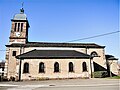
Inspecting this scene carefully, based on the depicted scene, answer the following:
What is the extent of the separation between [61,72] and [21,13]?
1937 centimetres

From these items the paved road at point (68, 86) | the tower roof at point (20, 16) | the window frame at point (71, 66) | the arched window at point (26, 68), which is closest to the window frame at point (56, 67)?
the window frame at point (71, 66)

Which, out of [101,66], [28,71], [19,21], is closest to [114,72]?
[101,66]

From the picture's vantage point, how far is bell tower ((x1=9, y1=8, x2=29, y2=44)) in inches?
1474

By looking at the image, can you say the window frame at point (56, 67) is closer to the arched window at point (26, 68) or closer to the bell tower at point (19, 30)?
the arched window at point (26, 68)

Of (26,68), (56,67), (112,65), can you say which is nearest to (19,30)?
(26,68)

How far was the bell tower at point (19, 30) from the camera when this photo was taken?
1474 inches

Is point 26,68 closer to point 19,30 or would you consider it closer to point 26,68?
point 26,68

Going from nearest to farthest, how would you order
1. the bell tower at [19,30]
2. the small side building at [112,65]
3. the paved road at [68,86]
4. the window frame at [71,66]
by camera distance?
the paved road at [68,86] < the window frame at [71,66] < the bell tower at [19,30] < the small side building at [112,65]

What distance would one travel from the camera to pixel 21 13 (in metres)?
40.1

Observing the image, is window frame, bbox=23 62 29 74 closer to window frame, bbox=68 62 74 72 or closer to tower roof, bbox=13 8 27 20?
window frame, bbox=68 62 74 72

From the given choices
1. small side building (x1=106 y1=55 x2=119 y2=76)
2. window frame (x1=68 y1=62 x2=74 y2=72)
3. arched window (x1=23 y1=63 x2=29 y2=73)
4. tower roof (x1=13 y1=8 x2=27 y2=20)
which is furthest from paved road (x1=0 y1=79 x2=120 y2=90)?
tower roof (x1=13 y1=8 x2=27 y2=20)

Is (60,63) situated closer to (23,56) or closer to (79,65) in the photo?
(79,65)

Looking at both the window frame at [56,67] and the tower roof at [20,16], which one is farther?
the tower roof at [20,16]

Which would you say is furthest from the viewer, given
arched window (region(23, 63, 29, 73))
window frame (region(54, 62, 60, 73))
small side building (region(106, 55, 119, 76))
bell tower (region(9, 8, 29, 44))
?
small side building (region(106, 55, 119, 76))
